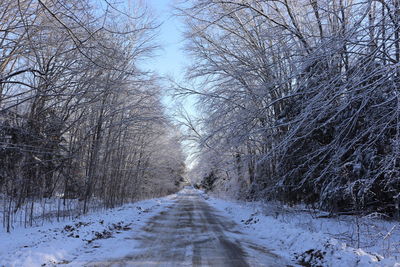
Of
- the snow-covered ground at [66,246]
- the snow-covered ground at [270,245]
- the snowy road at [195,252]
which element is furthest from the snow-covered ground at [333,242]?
the snow-covered ground at [66,246]

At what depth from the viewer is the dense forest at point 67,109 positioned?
7335 mm

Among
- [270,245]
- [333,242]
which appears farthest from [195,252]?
[333,242]

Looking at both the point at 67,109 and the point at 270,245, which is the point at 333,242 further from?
the point at 67,109

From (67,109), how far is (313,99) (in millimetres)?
9496

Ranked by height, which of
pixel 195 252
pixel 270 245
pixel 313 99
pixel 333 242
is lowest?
pixel 270 245

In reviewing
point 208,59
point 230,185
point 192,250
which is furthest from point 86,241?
point 230,185

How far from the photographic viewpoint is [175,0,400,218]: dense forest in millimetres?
6355

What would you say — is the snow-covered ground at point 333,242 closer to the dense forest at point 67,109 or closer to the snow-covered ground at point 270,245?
the snow-covered ground at point 270,245

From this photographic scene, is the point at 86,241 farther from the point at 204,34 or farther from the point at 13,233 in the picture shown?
the point at 204,34


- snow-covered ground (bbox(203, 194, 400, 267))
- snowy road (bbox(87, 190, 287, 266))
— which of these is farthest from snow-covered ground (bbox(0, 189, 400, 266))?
snowy road (bbox(87, 190, 287, 266))

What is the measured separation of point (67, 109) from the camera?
1232cm

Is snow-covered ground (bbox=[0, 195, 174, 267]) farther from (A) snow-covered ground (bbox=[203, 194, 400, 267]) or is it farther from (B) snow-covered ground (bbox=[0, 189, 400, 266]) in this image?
(A) snow-covered ground (bbox=[203, 194, 400, 267])

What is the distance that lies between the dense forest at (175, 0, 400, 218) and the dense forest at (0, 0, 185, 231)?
10.7 ft

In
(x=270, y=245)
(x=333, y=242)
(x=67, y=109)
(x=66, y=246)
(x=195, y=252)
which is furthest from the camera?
(x=67, y=109)
